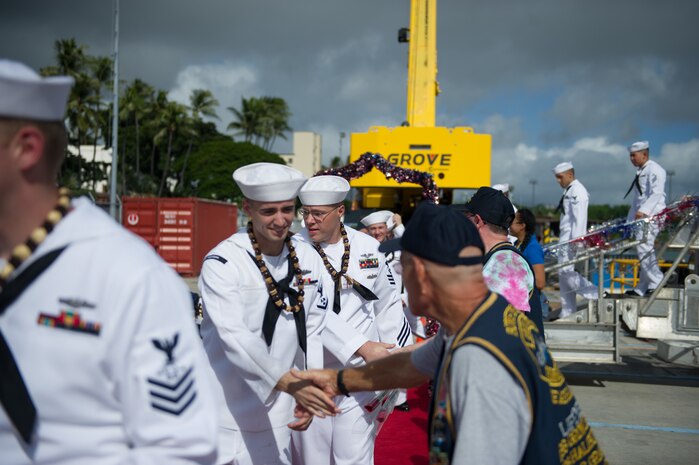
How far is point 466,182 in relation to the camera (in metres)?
11.8

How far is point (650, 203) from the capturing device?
8.92 meters

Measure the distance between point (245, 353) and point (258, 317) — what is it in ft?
1.06

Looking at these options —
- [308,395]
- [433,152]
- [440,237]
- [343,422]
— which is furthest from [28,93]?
[433,152]

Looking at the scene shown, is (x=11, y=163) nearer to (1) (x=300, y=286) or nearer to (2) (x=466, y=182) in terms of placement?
(1) (x=300, y=286)

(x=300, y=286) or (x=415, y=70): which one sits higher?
(x=415, y=70)

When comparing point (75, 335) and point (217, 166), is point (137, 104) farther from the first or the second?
point (75, 335)

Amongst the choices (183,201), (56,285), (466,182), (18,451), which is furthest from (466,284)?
(183,201)

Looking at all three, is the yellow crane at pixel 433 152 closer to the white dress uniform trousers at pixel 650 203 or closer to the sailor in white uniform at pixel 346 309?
the white dress uniform trousers at pixel 650 203

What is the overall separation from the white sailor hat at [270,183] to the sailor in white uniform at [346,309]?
1.19 m

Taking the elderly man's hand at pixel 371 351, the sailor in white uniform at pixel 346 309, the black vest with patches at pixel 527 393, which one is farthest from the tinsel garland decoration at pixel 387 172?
the black vest with patches at pixel 527 393

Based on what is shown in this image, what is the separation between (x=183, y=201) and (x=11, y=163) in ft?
73.7

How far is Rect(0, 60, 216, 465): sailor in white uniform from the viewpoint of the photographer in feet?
4.92

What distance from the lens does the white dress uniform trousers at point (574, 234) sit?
9352 mm

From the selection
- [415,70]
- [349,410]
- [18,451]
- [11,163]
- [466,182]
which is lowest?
[349,410]
